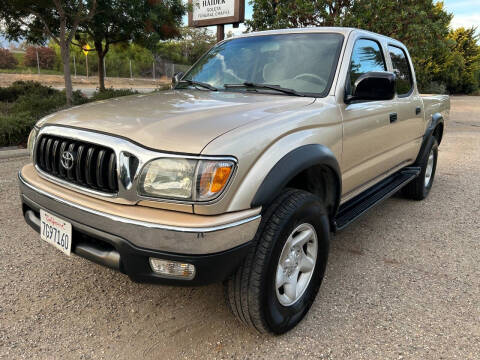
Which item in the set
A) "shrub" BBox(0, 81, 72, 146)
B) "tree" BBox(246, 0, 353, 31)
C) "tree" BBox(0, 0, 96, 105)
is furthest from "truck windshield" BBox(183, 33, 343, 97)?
"tree" BBox(246, 0, 353, 31)

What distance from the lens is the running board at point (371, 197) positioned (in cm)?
279

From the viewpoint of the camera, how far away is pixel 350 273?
9.61 feet

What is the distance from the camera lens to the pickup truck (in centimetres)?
173

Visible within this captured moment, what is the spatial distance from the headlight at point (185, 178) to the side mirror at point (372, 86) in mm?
1277

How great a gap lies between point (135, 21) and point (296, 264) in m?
12.1

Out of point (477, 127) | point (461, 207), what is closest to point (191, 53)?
point (477, 127)

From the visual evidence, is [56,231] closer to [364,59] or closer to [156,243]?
[156,243]

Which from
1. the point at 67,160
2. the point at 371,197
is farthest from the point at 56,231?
the point at 371,197

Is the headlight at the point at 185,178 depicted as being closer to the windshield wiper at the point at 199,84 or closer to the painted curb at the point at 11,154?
the windshield wiper at the point at 199,84

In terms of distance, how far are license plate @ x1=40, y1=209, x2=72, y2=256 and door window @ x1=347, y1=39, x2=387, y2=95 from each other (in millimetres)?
2000

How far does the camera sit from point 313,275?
236 cm

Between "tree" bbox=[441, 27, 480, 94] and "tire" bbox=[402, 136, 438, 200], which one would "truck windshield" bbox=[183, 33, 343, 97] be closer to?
"tire" bbox=[402, 136, 438, 200]

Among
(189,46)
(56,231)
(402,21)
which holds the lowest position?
(56,231)

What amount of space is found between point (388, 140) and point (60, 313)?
2824 millimetres
